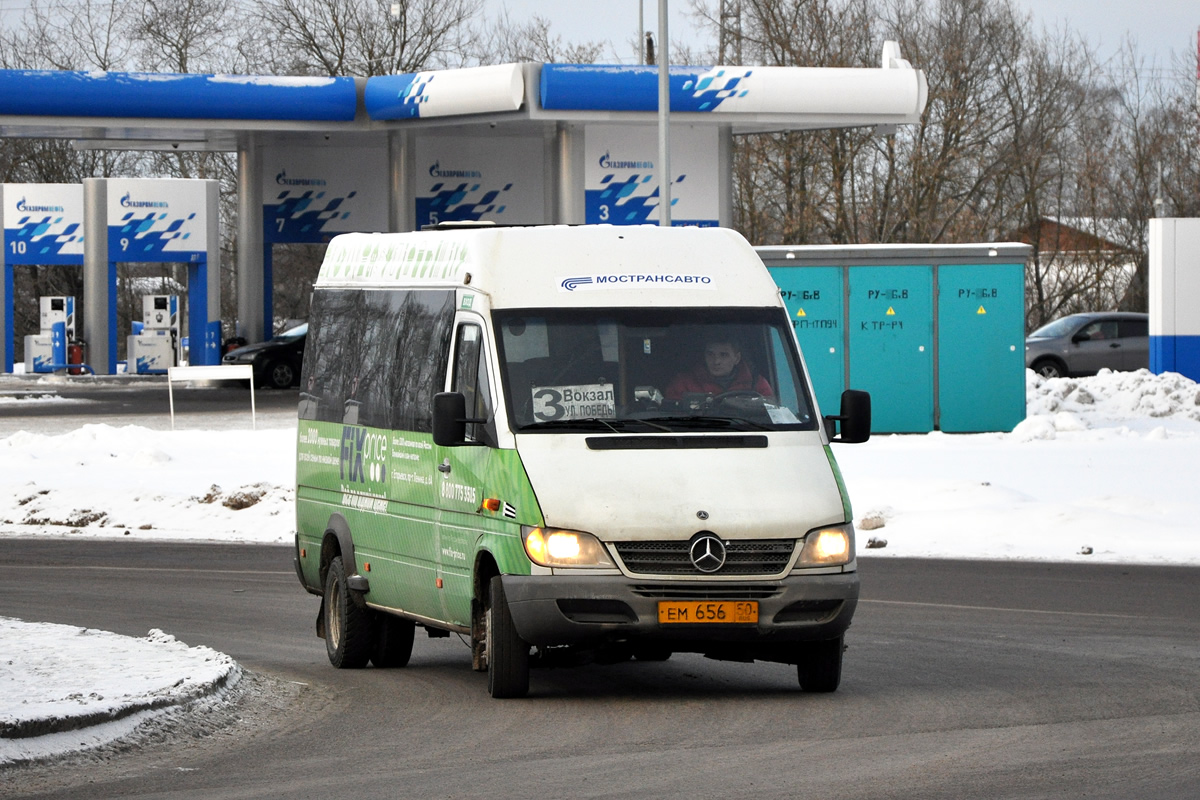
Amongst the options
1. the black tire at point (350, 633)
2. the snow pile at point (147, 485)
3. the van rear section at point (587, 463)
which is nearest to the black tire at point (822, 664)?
the van rear section at point (587, 463)

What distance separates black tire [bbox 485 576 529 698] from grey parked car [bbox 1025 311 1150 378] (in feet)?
112

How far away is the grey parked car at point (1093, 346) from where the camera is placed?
138ft

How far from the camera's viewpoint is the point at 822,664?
9422 millimetres

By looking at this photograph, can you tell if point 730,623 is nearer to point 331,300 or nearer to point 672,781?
point 672,781

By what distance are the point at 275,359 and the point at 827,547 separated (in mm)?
32828

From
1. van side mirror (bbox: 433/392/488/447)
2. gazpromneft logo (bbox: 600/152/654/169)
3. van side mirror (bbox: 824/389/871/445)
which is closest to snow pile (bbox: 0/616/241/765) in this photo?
van side mirror (bbox: 433/392/488/447)

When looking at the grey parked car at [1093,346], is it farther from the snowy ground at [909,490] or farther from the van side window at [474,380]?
the van side window at [474,380]

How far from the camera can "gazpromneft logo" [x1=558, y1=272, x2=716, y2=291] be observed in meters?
9.87

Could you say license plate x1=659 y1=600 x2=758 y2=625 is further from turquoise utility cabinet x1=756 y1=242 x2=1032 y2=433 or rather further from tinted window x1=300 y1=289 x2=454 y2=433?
turquoise utility cabinet x1=756 y1=242 x2=1032 y2=433

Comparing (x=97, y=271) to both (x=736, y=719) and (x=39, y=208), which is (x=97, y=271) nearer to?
(x=39, y=208)

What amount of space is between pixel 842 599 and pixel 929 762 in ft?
5.25

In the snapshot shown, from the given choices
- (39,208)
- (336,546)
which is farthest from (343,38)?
(336,546)

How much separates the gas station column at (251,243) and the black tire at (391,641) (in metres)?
29.6

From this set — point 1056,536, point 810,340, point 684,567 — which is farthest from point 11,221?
point 684,567
